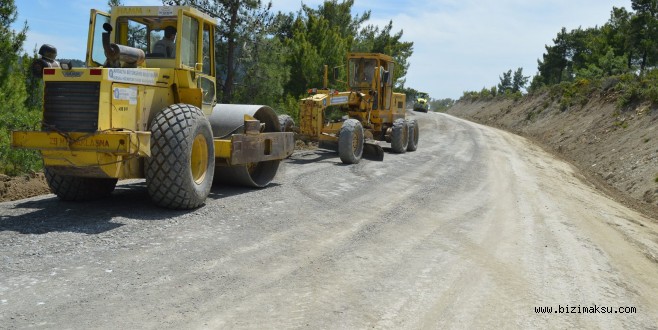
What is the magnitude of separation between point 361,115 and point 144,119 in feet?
36.6

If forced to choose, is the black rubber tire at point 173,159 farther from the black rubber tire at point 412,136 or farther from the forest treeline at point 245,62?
the black rubber tire at point 412,136

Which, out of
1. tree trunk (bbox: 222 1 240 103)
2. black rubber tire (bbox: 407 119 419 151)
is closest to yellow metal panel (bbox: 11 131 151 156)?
tree trunk (bbox: 222 1 240 103)

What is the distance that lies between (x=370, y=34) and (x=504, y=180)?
30234 millimetres

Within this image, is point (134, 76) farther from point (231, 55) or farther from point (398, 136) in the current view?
point (231, 55)

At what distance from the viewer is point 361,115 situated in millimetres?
18031

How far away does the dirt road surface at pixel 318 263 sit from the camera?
14.7 ft

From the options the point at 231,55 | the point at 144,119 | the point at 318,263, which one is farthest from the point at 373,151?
the point at 318,263

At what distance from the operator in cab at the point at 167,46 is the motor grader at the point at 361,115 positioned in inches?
268

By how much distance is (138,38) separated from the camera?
8.59 m

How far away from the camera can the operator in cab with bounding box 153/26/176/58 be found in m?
8.13

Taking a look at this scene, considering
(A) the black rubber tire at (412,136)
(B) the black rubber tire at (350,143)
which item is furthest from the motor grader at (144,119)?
(A) the black rubber tire at (412,136)

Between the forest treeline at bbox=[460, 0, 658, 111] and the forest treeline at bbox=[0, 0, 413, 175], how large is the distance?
44.2ft

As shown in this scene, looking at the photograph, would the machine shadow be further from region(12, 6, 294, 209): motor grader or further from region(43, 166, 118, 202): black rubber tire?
region(12, 6, 294, 209): motor grader

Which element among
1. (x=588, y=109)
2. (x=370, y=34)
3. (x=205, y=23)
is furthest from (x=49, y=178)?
(x=370, y=34)
